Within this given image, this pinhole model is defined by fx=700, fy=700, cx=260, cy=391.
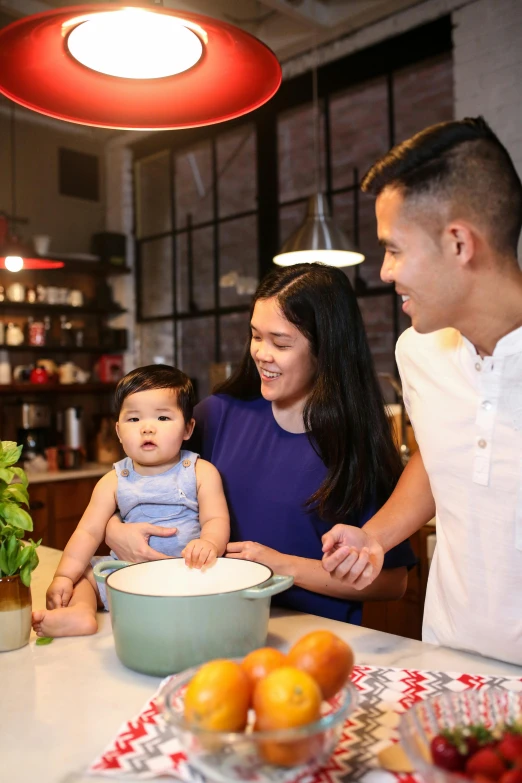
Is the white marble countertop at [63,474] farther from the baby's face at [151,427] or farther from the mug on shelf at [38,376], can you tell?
the baby's face at [151,427]

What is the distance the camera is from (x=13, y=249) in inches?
178

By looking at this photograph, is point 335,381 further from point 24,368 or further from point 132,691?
point 24,368

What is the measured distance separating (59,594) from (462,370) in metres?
0.91

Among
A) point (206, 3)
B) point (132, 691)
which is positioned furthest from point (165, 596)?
point (206, 3)

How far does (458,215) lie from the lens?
1180 mm

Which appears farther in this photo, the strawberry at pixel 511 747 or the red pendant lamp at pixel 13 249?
the red pendant lamp at pixel 13 249

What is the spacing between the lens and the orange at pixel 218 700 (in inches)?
27.7

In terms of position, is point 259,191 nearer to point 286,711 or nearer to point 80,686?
point 80,686

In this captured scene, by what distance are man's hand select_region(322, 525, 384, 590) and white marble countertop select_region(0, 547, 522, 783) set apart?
4.5 inches

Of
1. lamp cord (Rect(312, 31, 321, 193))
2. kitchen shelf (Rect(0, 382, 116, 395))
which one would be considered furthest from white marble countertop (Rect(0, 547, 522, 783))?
kitchen shelf (Rect(0, 382, 116, 395))

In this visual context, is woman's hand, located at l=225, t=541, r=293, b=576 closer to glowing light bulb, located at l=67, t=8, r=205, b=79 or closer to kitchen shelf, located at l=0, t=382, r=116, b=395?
glowing light bulb, located at l=67, t=8, r=205, b=79

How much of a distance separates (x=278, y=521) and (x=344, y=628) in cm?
39

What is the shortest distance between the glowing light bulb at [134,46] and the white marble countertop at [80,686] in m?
0.95

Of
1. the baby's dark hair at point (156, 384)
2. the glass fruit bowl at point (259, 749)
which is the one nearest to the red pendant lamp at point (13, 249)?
the baby's dark hair at point (156, 384)
